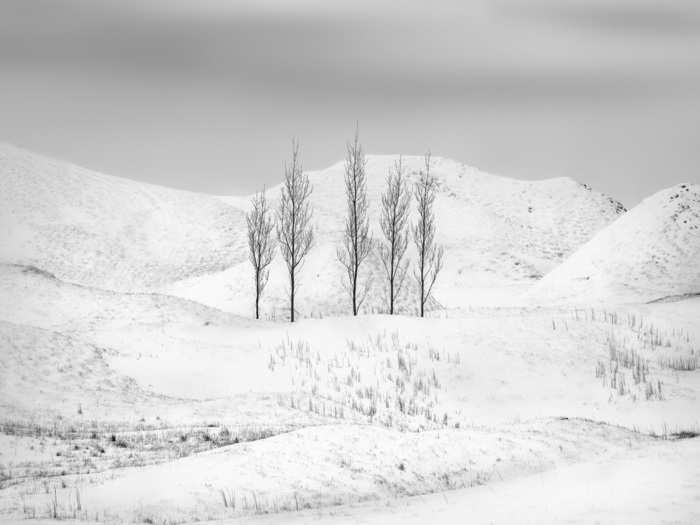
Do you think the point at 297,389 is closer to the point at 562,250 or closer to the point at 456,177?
the point at 562,250

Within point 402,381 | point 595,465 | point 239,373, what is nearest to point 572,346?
point 402,381

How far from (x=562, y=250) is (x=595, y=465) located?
72.1 m

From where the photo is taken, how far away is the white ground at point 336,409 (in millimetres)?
9336

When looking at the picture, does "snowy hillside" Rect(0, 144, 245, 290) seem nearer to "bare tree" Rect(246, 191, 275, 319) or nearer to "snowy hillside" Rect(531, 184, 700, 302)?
"bare tree" Rect(246, 191, 275, 319)

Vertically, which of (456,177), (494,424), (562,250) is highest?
(456,177)

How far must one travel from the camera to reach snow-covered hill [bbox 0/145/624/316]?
44.2 meters

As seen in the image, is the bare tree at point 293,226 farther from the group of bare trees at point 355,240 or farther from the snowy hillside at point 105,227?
the snowy hillside at point 105,227

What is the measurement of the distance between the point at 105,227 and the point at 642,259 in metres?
45.5

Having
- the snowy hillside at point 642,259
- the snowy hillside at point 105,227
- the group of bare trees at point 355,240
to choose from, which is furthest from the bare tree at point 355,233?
the snowy hillside at point 105,227

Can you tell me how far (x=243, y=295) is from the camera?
42.7 meters

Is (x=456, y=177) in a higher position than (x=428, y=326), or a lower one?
higher

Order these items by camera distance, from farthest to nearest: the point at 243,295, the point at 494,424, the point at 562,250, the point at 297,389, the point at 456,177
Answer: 1. the point at 456,177
2. the point at 562,250
3. the point at 243,295
4. the point at 297,389
5. the point at 494,424

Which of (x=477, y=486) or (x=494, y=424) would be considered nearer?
(x=477, y=486)

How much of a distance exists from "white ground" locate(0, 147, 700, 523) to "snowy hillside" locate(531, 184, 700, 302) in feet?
1.25
